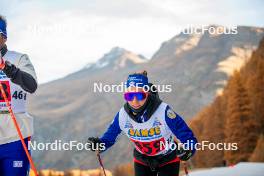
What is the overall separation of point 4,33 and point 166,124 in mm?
2389

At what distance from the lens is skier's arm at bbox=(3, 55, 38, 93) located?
4781 mm

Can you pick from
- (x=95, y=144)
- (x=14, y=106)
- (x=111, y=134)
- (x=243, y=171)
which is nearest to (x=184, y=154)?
(x=111, y=134)

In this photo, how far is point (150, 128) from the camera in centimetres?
638

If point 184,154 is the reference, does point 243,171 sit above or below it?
below

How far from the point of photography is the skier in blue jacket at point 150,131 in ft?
20.3

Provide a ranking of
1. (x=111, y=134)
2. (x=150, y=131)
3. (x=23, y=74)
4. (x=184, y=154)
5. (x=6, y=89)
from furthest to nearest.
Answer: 1. (x=111, y=134)
2. (x=150, y=131)
3. (x=184, y=154)
4. (x=6, y=89)
5. (x=23, y=74)

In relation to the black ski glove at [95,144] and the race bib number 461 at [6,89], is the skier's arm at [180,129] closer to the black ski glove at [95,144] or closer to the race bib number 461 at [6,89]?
the black ski glove at [95,144]

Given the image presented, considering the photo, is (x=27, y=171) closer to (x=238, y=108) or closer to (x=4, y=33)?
(x=4, y=33)

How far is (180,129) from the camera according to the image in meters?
6.12

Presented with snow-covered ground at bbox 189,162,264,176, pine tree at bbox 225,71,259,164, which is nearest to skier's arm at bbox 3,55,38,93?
snow-covered ground at bbox 189,162,264,176

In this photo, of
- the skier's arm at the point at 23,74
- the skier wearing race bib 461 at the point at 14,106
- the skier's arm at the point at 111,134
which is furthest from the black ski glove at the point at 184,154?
the skier's arm at the point at 23,74

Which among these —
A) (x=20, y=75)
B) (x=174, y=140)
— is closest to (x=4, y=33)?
(x=20, y=75)

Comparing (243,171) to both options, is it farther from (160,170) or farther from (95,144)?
(95,144)

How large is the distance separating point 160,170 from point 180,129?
80 centimetres
